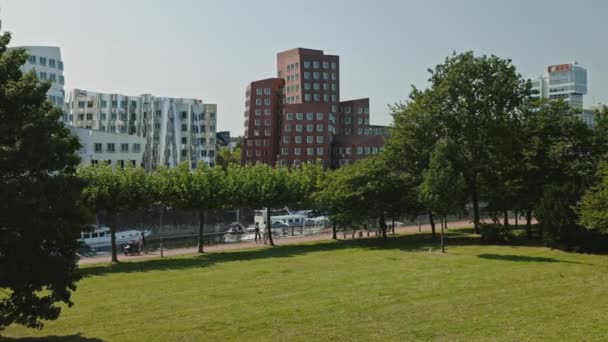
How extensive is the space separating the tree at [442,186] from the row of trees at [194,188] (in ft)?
40.4

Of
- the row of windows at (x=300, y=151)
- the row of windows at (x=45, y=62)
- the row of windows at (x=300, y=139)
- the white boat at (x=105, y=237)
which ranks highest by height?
the row of windows at (x=45, y=62)

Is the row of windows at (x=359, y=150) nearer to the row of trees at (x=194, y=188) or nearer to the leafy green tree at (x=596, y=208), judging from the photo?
the row of trees at (x=194, y=188)

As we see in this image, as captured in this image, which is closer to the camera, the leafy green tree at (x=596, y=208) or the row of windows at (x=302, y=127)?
the leafy green tree at (x=596, y=208)

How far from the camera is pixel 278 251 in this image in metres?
43.2

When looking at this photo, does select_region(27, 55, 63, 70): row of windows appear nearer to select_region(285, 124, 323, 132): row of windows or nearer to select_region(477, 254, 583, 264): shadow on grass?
select_region(285, 124, 323, 132): row of windows

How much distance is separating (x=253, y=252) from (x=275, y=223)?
3730 centimetres

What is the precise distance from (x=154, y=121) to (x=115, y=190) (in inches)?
3706

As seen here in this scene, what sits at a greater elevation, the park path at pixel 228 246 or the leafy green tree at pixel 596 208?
the leafy green tree at pixel 596 208

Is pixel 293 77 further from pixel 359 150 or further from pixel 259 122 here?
pixel 359 150

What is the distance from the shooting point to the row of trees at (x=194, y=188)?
38938mm

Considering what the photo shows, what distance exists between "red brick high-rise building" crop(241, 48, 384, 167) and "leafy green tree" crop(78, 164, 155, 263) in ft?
244

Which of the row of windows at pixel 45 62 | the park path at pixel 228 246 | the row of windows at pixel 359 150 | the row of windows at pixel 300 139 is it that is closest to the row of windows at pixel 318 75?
the row of windows at pixel 300 139

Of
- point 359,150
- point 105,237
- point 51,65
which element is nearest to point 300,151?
point 359,150

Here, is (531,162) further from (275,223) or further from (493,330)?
(275,223)
